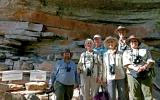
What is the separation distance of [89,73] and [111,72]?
0.63 metres

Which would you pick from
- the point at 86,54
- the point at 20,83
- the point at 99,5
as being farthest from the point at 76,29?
the point at 86,54

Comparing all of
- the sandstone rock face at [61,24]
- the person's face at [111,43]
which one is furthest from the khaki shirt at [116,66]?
the sandstone rock face at [61,24]

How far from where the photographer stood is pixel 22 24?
1508 cm

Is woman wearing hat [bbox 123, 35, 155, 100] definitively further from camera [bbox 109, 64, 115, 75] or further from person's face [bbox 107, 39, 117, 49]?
person's face [bbox 107, 39, 117, 49]

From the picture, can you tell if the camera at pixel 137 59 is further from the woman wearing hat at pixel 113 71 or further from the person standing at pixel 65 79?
the person standing at pixel 65 79

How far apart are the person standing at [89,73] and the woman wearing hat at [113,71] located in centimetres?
22

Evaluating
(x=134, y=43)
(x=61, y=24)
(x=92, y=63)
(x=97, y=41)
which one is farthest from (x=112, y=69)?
(x=61, y=24)

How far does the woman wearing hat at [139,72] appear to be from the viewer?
27.2 ft

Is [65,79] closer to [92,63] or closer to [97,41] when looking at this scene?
[92,63]

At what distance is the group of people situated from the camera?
8.37m

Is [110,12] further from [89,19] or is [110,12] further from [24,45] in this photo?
[24,45]

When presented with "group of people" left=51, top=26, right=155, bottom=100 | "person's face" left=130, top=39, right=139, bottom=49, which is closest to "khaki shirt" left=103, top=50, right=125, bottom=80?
"group of people" left=51, top=26, right=155, bottom=100

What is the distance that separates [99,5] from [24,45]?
3.81 m

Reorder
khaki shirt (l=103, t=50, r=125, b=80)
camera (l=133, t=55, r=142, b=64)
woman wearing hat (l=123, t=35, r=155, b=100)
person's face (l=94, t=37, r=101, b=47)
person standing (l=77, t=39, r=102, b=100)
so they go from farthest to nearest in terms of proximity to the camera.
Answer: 1. person's face (l=94, t=37, r=101, b=47)
2. person standing (l=77, t=39, r=102, b=100)
3. khaki shirt (l=103, t=50, r=125, b=80)
4. camera (l=133, t=55, r=142, b=64)
5. woman wearing hat (l=123, t=35, r=155, b=100)
